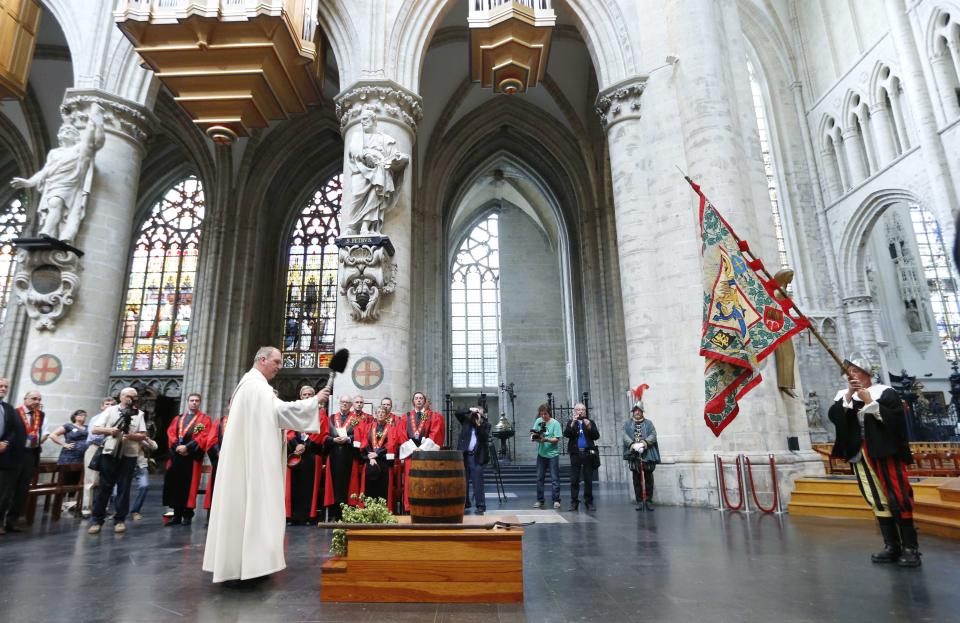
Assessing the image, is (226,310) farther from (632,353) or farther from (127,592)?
(127,592)

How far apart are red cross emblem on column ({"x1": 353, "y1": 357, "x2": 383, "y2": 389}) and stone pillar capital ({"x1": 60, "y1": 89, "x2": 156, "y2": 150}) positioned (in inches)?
253

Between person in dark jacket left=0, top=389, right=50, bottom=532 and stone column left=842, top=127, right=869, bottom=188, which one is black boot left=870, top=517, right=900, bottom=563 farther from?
stone column left=842, top=127, right=869, bottom=188

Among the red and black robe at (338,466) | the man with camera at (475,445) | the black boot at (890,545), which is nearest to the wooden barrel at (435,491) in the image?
the black boot at (890,545)

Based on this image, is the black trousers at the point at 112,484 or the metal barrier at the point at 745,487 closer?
the black trousers at the point at 112,484

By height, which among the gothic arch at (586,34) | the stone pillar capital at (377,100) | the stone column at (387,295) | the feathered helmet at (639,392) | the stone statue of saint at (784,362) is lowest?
the feathered helmet at (639,392)

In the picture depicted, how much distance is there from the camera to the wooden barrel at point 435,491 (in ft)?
11.2

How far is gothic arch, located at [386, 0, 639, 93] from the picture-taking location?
33.4 ft

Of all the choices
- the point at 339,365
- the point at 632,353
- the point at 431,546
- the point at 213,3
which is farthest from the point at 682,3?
the point at 431,546

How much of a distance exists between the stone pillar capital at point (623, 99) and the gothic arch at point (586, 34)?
0.64ft

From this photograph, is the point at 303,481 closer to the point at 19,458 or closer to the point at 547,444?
the point at 19,458

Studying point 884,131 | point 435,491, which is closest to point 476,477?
point 435,491

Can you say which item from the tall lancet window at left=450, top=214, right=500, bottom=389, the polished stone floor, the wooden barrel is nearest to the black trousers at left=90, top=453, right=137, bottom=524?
the polished stone floor

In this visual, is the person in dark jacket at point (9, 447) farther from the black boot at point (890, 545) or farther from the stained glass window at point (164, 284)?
the stained glass window at point (164, 284)

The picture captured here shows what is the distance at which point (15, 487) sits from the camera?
6.28 meters
